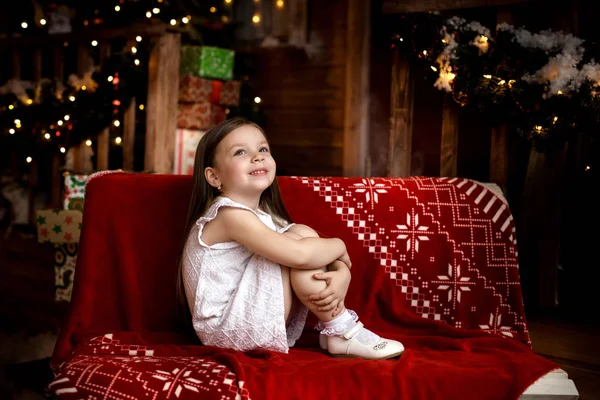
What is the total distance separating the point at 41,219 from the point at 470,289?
219 cm

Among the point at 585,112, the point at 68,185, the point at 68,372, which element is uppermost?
the point at 585,112

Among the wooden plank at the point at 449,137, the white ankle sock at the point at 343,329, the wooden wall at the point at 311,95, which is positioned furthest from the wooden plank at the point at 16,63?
the white ankle sock at the point at 343,329

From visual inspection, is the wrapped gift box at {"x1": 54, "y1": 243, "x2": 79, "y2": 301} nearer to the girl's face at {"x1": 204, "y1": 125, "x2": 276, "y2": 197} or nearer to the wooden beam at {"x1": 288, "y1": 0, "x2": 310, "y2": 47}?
the girl's face at {"x1": 204, "y1": 125, "x2": 276, "y2": 197}

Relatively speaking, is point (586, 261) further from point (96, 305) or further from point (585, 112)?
point (96, 305)

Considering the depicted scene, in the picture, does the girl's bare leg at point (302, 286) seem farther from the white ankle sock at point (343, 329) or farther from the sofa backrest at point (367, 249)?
the sofa backrest at point (367, 249)

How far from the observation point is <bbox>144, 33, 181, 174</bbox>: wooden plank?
4074mm

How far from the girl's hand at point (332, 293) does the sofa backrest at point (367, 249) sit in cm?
31

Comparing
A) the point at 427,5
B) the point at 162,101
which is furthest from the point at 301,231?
the point at 162,101

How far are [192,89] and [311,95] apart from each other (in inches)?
32.7

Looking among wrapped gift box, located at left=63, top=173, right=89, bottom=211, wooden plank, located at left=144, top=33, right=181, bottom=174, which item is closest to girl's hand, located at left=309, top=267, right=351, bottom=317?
wrapped gift box, located at left=63, top=173, right=89, bottom=211

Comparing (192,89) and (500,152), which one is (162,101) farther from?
(500,152)

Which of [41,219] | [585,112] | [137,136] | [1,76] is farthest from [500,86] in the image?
[1,76]

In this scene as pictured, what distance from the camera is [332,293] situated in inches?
72.3

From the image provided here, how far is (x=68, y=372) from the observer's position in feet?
5.54
